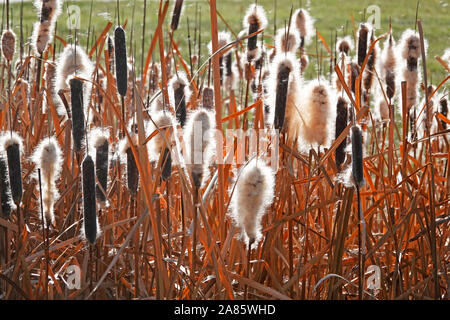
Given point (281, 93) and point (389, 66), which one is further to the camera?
point (389, 66)

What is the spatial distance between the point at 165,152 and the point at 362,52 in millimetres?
777

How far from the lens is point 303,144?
4.30 feet

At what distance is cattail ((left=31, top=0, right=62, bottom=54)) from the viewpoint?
1615 millimetres

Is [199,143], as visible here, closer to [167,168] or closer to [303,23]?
[167,168]

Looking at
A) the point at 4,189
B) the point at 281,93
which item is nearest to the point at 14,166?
the point at 4,189

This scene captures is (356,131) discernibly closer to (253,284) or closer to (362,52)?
(253,284)

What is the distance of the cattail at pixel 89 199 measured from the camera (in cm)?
102

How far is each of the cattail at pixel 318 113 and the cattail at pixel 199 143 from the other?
26 centimetres

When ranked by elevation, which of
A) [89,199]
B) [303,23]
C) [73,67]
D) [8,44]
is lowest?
[89,199]

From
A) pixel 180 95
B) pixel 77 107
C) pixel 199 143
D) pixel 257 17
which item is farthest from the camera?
pixel 257 17

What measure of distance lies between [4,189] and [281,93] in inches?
21.9

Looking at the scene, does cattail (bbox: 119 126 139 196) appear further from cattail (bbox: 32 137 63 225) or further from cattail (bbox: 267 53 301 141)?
cattail (bbox: 267 53 301 141)

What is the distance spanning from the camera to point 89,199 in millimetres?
1037
